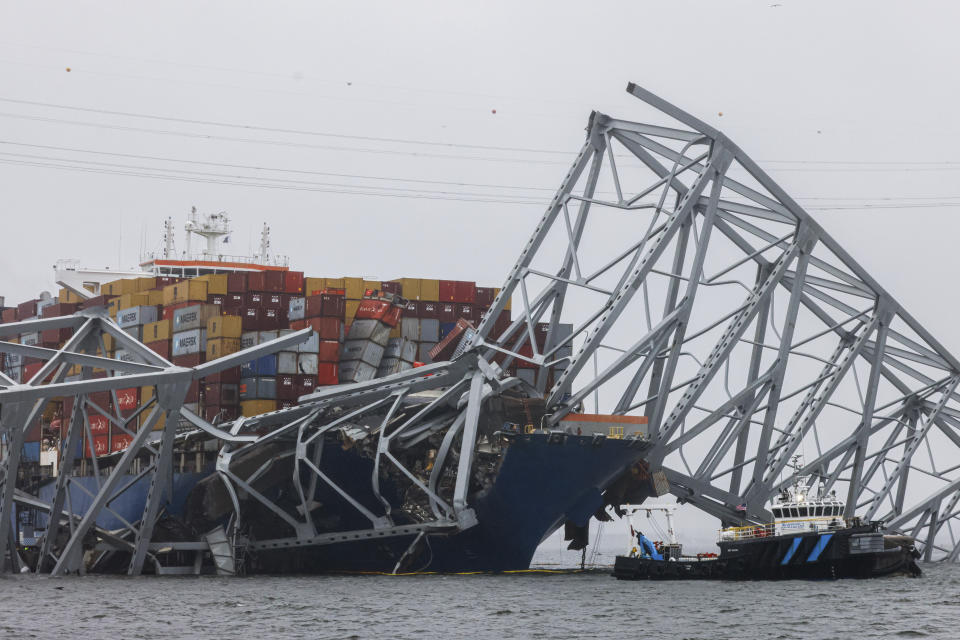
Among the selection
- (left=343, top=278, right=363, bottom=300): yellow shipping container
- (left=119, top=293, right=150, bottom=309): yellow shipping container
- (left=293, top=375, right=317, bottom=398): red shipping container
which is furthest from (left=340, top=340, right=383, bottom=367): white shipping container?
(left=119, top=293, right=150, bottom=309): yellow shipping container

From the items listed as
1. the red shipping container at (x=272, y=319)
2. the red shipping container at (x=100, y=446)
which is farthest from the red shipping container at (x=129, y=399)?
the red shipping container at (x=272, y=319)

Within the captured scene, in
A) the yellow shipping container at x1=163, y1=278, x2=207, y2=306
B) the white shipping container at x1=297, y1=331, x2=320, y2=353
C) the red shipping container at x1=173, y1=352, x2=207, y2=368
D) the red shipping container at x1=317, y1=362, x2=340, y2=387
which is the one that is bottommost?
the red shipping container at x1=317, y1=362, x2=340, y2=387

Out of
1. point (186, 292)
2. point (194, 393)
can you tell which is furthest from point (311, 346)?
point (186, 292)

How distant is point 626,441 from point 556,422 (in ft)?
9.02

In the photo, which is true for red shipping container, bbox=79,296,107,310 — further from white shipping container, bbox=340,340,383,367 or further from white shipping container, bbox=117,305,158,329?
white shipping container, bbox=340,340,383,367

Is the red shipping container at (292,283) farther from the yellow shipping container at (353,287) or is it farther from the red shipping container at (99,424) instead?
the red shipping container at (99,424)

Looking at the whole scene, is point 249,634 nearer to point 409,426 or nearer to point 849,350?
point 409,426

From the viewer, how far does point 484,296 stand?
7406cm

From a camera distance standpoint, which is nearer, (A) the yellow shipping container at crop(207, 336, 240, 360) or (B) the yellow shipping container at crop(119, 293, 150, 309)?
(A) the yellow shipping container at crop(207, 336, 240, 360)

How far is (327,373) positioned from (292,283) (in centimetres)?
626

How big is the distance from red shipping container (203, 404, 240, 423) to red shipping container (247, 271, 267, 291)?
6765mm

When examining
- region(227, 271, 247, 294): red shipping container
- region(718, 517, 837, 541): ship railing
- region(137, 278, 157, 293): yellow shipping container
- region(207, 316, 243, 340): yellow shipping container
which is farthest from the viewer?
region(137, 278, 157, 293): yellow shipping container

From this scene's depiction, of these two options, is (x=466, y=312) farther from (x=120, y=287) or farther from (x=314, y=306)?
(x=120, y=287)

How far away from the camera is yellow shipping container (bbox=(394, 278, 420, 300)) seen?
7319 centimetres
